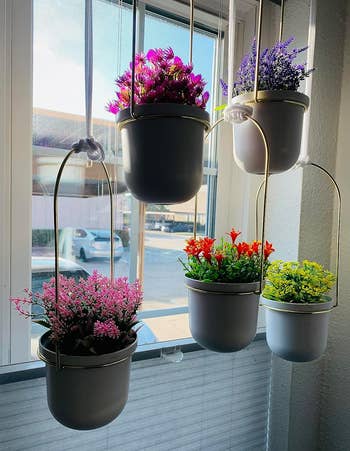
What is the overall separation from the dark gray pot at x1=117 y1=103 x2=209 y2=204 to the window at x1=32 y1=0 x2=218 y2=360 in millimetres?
525

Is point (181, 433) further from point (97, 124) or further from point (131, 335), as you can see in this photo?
point (97, 124)

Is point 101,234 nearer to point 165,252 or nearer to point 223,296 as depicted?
point 165,252

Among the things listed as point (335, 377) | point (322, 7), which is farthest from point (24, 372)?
point (322, 7)

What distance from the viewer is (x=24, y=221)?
34.2 inches

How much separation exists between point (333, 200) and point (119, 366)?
40.5 inches

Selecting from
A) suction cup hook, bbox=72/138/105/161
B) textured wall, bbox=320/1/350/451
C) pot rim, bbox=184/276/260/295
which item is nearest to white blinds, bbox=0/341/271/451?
textured wall, bbox=320/1/350/451

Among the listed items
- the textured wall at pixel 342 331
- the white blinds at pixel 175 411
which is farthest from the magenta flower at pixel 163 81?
the textured wall at pixel 342 331

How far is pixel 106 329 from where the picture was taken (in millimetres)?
484

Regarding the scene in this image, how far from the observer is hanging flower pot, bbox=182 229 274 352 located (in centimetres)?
58

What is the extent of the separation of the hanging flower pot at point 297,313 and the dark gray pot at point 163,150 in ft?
1.30

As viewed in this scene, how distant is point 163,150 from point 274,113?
0.22 m

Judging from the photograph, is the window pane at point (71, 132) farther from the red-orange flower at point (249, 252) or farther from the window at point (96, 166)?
the red-orange flower at point (249, 252)

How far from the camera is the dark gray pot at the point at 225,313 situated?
1.90ft

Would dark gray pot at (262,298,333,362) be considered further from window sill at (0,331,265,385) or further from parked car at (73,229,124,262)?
parked car at (73,229,124,262)
